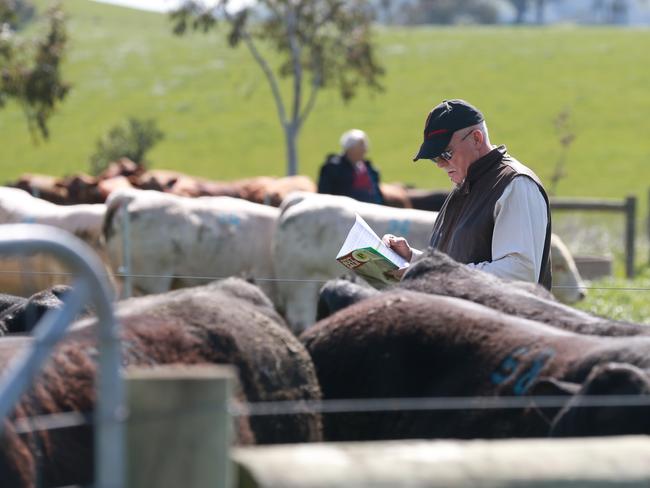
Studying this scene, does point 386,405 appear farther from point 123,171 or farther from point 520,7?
point 520,7

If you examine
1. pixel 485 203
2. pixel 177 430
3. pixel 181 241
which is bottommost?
pixel 181 241

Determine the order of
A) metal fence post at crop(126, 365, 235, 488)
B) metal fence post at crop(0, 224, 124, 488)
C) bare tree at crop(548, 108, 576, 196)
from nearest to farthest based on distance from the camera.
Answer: metal fence post at crop(0, 224, 124, 488) < metal fence post at crop(126, 365, 235, 488) < bare tree at crop(548, 108, 576, 196)

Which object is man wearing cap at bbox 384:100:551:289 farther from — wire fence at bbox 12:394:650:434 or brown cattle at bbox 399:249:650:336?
wire fence at bbox 12:394:650:434

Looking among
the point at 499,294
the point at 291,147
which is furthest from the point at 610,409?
the point at 291,147

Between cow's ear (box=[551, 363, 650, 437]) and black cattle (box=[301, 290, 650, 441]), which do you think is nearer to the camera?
cow's ear (box=[551, 363, 650, 437])

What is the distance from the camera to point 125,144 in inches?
1688

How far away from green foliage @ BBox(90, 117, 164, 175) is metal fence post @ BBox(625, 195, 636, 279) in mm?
22257

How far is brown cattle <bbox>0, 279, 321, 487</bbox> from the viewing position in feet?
11.2

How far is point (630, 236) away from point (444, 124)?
47.1ft

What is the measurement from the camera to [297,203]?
13.5 meters

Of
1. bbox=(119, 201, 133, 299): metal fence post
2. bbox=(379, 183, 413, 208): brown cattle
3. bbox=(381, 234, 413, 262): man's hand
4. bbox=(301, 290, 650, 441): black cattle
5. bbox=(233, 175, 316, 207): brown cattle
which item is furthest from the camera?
bbox=(379, 183, 413, 208): brown cattle

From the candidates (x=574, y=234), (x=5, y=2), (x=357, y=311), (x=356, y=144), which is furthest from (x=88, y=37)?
(x=357, y=311)

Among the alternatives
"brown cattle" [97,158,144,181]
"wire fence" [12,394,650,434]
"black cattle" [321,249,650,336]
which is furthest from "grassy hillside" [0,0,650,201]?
"wire fence" [12,394,650,434]

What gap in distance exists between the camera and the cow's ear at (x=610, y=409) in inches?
142
